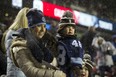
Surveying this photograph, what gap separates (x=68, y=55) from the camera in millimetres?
4492

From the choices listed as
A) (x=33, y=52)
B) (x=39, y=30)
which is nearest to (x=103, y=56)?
(x=39, y=30)

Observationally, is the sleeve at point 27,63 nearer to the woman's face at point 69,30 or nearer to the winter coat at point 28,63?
→ the winter coat at point 28,63

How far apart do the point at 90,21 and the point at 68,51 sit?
1452 cm

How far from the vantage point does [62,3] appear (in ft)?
56.8

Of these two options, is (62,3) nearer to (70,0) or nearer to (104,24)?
(70,0)

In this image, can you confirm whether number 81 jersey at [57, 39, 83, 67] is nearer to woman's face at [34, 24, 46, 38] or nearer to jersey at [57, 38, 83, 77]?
jersey at [57, 38, 83, 77]

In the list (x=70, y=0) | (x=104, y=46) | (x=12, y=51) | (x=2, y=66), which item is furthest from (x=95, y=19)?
(x=12, y=51)

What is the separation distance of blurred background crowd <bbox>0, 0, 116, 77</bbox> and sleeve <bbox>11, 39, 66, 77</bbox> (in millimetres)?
1804

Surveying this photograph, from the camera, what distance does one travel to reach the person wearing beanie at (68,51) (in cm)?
446

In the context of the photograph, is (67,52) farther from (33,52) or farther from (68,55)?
(33,52)

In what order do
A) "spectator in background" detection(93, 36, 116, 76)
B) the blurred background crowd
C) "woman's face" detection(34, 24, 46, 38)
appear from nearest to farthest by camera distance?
1. "woman's face" detection(34, 24, 46, 38)
2. the blurred background crowd
3. "spectator in background" detection(93, 36, 116, 76)

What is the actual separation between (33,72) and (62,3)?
47.7ft

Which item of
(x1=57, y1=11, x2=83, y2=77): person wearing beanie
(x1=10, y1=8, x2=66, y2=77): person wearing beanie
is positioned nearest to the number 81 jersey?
(x1=57, y1=11, x2=83, y2=77): person wearing beanie

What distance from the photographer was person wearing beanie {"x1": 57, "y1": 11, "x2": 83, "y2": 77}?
4.46 meters
